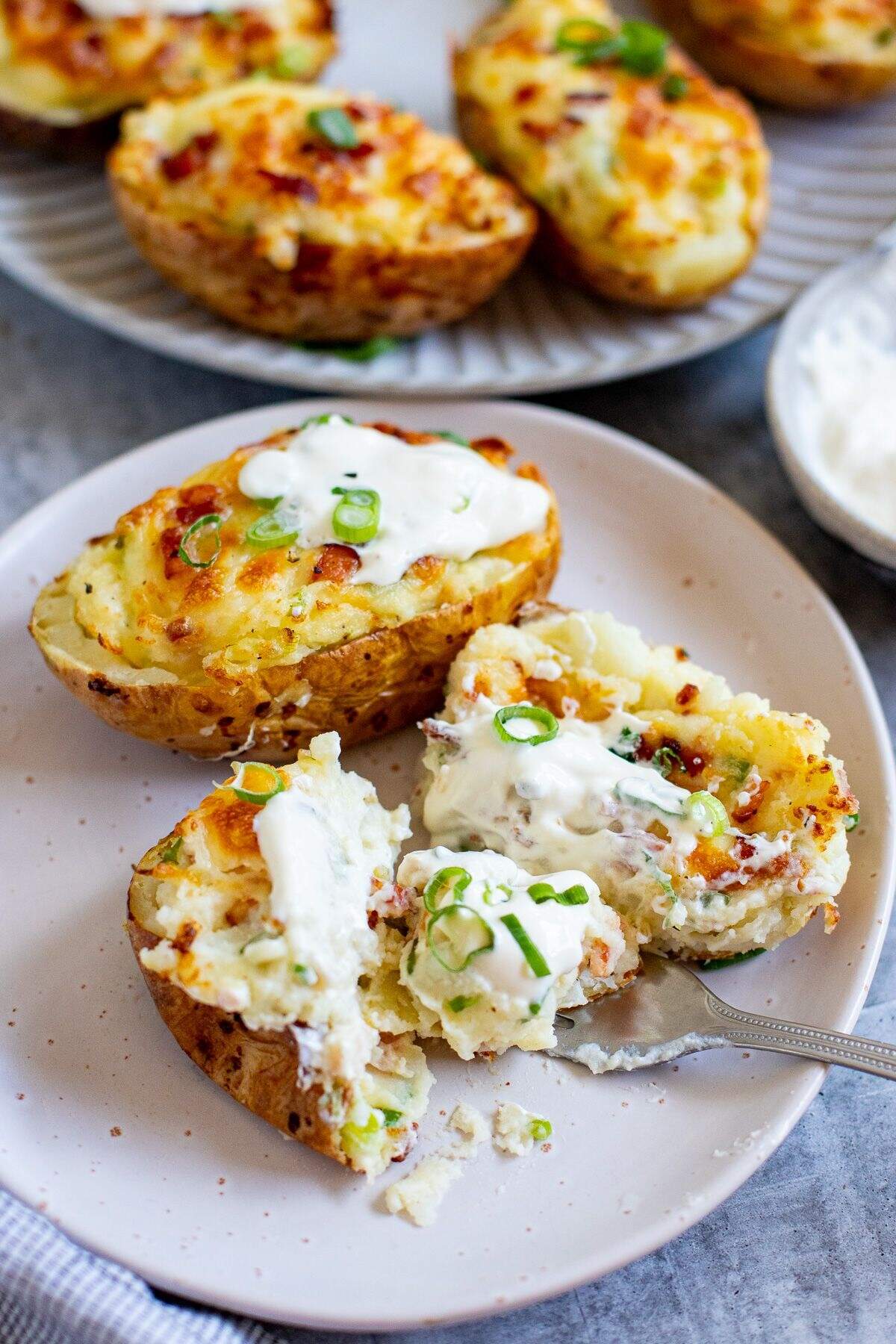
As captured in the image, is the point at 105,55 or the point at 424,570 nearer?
the point at 424,570

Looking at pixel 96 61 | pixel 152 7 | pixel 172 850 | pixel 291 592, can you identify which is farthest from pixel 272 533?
pixel 152 7

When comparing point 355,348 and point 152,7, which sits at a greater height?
point 152,7

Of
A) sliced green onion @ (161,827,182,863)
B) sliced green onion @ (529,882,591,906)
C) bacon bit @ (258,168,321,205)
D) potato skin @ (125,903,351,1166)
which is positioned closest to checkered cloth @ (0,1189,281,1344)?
potato skin @ (125,903,351,1166)

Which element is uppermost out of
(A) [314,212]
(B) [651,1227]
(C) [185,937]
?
(A) [314,212]

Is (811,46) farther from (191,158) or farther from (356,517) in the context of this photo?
(356,517)

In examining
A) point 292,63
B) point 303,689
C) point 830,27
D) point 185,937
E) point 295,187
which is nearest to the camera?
point 185,937

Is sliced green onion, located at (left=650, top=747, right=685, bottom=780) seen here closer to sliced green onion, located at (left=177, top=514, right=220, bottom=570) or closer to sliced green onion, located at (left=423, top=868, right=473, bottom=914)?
sliced green onion, located at (left=423, top=868, right=473, bottom=914)

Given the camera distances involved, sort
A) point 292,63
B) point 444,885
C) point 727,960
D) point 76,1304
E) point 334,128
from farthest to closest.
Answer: point 292,63
point 334,128
point 727,960
point 444,885
point 76,1304
